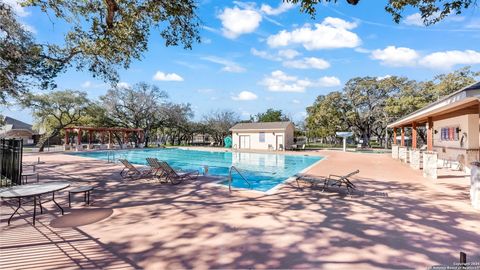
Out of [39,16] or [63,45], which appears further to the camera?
[63,45]

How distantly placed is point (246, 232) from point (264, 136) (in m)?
25.8

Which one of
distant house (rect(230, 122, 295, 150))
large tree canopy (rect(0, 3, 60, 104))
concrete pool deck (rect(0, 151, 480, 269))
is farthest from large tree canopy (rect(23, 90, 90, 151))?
concrete pool deck (rect(0, 151, 480, 269))

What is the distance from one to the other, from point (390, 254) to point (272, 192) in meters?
4.17

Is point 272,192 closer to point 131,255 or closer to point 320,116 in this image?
point 131,255

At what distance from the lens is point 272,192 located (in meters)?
7.61

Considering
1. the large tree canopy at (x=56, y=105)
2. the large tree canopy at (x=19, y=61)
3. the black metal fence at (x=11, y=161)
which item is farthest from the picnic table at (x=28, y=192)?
the large tree canopy at (x=56, y=105)

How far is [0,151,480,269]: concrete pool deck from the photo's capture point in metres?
3.49

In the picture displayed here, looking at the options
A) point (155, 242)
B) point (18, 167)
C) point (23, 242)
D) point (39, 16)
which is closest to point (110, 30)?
point (39, 16)

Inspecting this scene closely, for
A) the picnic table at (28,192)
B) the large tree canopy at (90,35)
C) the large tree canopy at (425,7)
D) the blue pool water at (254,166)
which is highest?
Result: the large tree canopy at (90,35)

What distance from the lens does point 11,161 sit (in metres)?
7.35

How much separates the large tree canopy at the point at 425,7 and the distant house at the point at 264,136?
74.8 ft

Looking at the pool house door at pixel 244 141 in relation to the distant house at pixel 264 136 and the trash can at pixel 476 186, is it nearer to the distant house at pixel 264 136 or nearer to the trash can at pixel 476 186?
the distant house at pixel 264 136

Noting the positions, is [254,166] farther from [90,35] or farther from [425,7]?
[425,7]

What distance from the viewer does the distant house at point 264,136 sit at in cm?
2881
